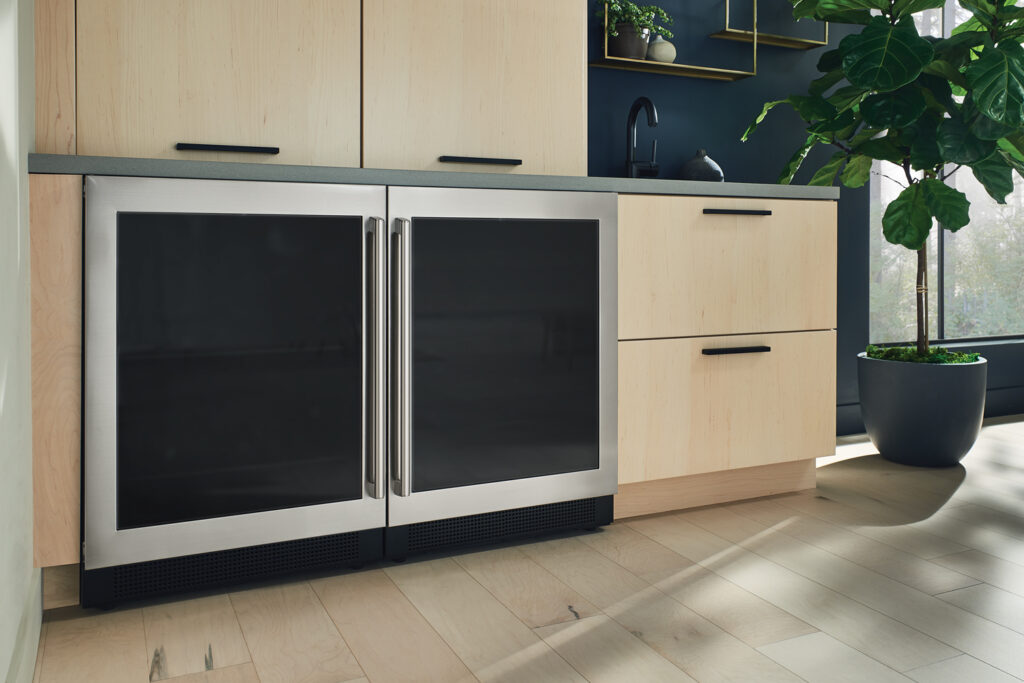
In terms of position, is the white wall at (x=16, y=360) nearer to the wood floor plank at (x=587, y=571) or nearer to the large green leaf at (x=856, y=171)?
the wood floor plank at (x=587, y=571)

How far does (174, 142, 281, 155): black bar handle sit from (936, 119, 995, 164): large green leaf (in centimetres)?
198

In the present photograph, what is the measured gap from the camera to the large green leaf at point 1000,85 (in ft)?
7.59

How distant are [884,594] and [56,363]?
172 cm

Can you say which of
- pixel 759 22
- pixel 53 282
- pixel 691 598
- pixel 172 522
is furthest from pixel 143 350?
pixel 759 22

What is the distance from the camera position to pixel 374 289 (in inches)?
69.5

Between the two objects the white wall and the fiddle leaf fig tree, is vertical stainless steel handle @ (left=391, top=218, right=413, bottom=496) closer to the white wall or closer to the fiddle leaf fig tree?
the white wall

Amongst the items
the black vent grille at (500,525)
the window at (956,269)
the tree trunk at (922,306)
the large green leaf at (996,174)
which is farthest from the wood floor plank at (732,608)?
the window at (956,269)

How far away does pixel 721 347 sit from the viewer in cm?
222

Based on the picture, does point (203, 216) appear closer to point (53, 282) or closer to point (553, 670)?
point (53, 282)

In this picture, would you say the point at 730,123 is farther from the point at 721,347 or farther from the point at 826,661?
the point at 826,661

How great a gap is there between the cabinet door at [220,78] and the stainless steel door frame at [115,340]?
19 centimetres

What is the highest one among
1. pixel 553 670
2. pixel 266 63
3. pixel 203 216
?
pixel 266 63

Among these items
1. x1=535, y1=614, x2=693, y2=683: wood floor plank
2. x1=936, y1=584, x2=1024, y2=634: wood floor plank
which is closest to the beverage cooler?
x1=535, y1=614, x2=693, y2=683: wood floor plank

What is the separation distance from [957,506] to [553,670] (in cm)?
154
